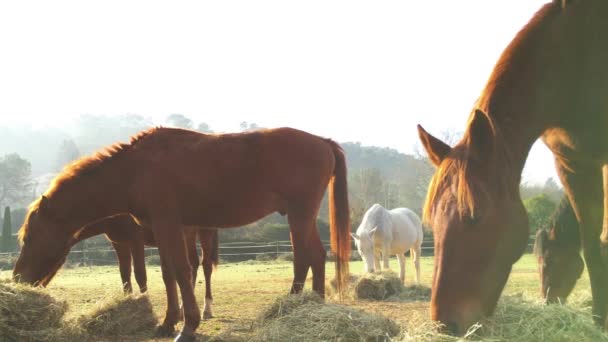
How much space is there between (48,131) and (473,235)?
198900 mm

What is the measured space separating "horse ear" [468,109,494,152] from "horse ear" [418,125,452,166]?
24 centimetres

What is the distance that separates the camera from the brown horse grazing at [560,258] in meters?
4.89

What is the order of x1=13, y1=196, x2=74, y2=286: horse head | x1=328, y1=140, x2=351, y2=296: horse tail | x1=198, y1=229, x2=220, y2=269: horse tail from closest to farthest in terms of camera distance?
x1=13, y1=196, x2=74, y2=286: horse head, x1=328, y1=140, x2=351, y2=296: horse tail, x1=198, y1=229, x2=220, y2=269: horse tail

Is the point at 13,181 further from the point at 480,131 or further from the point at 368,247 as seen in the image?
the point at 480,131

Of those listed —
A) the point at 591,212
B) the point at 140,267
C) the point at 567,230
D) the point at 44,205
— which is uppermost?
the point at 44,205

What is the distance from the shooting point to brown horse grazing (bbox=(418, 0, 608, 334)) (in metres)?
→ 2.94

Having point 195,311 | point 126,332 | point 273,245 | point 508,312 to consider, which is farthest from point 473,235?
point 273,245

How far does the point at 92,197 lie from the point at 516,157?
14.6 ft

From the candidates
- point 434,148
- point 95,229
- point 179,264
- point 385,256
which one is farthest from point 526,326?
point 385,256

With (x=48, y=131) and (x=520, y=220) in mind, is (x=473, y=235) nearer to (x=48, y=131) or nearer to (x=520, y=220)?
(x=520, y=220)

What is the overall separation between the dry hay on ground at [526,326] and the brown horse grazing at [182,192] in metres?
2.60

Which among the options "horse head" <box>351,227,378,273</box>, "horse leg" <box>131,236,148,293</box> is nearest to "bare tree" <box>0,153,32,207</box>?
"horse head" <box>351,227,378,273</box>

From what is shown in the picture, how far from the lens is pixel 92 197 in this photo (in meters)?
5.98

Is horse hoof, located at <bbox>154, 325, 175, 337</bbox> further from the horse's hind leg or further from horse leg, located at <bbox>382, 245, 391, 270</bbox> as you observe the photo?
horse leg, located at <bbox>382, 245, 391, 270</bbox>
